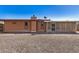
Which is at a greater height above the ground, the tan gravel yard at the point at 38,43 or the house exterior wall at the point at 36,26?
the house exterior wall at the point at 36,26

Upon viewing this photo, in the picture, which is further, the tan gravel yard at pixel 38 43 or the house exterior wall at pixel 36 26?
the tan gravel yard at pixel 38 43

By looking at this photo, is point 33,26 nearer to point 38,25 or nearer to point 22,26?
point 38,25

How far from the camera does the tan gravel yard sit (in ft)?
15.9

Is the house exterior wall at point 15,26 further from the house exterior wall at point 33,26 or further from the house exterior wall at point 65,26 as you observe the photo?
the house exterior wall at point 65,26

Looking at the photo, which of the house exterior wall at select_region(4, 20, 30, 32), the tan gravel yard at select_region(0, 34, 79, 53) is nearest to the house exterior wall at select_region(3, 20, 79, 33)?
the house exterior wall at select_region(4, 20, 30, 32)

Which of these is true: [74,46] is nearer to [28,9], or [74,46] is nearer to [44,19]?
[44,19]

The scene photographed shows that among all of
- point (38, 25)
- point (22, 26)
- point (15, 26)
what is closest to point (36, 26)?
point (38, 25)

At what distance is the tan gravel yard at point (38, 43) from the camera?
4855 mm

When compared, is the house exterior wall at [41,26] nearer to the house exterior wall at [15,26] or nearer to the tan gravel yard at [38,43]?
the tan gravel yard at [38,43]

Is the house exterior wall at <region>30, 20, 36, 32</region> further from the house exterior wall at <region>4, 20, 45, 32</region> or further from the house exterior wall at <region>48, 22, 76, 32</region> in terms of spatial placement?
the house exterior wall at <region>48, 22, 76, 32</region>

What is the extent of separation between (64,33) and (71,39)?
0.29m

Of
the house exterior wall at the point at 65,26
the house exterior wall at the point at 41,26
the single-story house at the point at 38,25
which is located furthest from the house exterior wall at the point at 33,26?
the house exterior wall at the point at 65,26
